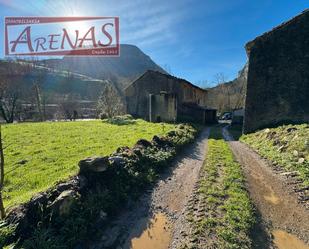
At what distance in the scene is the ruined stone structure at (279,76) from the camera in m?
16.7

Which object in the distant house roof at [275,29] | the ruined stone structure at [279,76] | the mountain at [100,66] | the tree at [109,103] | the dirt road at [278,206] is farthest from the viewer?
the mountain at [100,66]

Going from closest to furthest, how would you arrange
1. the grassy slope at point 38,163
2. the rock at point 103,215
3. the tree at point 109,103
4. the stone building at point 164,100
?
the rock at point 103,215
the grassy slope at point 38,163
the stone building at point 164,100
the tree at point 109,103

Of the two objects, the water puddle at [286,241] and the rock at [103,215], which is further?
the rock at [103,215]

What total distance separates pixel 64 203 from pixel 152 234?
2.27 meters

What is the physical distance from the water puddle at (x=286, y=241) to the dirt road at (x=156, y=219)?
84.4 inches

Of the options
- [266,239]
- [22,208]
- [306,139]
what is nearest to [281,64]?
[306,139]

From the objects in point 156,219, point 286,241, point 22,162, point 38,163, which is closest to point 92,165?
point 156,219

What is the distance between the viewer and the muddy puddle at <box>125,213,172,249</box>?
5.12m

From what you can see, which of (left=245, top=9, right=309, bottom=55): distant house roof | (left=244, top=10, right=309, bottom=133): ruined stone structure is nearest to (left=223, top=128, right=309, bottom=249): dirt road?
(left=244, top=10, right=309, bottom=133): ruined stone structure

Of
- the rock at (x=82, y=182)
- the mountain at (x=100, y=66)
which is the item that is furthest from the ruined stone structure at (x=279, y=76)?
the mountain at (x=100, y=66)

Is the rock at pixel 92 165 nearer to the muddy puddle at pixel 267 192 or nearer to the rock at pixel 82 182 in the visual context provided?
the rock at pixel 82 182

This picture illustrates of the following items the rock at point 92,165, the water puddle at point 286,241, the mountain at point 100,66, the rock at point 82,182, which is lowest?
the water puddle at point 286,241

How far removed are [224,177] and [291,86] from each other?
40.5 ft

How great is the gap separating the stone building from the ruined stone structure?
1041cm
